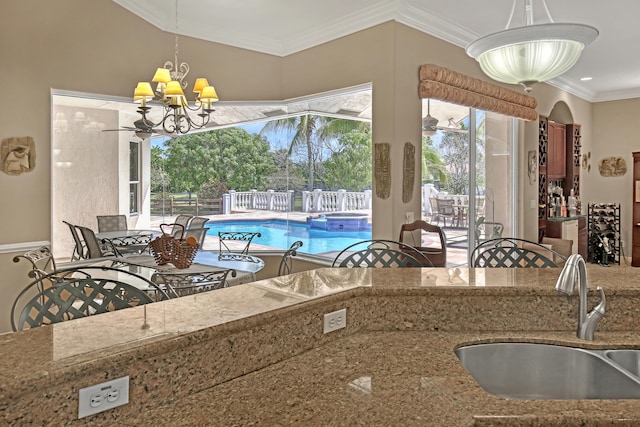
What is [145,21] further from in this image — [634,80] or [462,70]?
[634,80]

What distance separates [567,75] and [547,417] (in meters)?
7.21

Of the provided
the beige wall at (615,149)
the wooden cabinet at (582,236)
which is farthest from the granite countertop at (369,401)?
the beige wall at (615,149)

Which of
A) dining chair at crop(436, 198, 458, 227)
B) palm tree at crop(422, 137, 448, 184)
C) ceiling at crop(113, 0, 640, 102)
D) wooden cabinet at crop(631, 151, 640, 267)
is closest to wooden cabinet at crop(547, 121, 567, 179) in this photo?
wooden cabinet at crop(631, 151, 640, 267)

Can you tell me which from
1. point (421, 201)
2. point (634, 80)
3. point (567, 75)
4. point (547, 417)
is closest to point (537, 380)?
point (547, 417)

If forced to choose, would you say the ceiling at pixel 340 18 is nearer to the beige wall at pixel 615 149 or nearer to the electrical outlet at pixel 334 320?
the beige wall at pixel 615 149

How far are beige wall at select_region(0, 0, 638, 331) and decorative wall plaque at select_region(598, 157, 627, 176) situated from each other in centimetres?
462

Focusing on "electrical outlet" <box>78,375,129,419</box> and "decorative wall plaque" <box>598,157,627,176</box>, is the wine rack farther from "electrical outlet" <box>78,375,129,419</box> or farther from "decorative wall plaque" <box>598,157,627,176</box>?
"electrical outlet" <box>78,375,129,419</box>

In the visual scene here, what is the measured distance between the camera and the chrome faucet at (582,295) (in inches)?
57.3

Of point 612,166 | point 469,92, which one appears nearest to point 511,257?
point 469,92

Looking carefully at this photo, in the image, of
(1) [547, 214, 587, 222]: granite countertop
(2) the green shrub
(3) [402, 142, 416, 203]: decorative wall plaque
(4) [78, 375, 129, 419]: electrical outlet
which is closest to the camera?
(4) [78, 375, 129, 419]: electrical outlet

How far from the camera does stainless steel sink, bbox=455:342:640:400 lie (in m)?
1.50

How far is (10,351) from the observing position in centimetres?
103

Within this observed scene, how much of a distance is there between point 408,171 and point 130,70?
2858mm

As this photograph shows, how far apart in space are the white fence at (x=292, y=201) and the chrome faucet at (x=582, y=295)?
3318 mm
